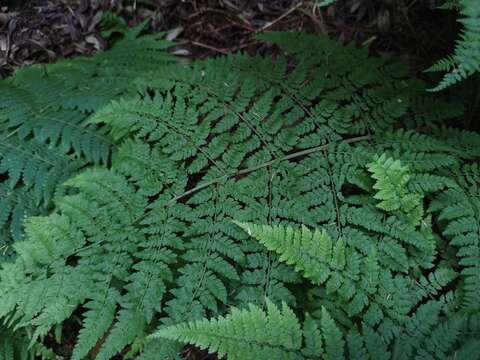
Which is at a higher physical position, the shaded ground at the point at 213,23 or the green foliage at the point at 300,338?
the shaded ground at the point at 213,23

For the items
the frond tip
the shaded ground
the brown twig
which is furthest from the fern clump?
the brown twig

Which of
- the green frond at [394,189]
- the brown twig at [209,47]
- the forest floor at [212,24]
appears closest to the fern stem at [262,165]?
the green frond at [394,189]

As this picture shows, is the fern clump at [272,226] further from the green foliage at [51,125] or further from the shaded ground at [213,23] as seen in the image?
the shaded ground at [213,23]

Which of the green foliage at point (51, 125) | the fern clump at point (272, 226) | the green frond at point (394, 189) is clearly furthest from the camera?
the green foliage at point (51, 125)

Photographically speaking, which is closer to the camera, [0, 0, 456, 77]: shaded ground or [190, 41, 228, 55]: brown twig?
[0, 0, 456, 77]: shaded ground

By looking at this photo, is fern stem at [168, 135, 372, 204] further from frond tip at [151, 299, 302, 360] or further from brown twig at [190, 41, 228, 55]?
brown twig at [190, 41, 228, 55]

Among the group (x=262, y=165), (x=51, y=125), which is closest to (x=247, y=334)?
(x=262, y=165)

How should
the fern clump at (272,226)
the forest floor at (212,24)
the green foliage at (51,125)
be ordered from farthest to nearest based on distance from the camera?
the forest floor at (212,24) → the green foliage at (51,125) → the fern clump at (272,226)

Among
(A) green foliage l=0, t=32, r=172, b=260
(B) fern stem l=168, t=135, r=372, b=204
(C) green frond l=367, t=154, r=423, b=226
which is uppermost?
(C) green frond l=367, t=154, r=423, b=226

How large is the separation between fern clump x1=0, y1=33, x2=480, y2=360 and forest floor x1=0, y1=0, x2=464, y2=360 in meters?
0.74

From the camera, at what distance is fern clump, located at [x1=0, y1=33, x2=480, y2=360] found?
2.37m

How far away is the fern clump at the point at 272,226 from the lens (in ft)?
7.77

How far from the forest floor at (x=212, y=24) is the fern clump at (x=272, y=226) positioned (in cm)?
74

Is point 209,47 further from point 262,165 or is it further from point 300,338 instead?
point 300,338
